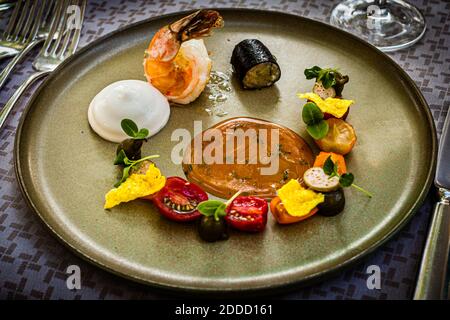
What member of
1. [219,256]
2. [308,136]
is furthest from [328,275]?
[308,136]

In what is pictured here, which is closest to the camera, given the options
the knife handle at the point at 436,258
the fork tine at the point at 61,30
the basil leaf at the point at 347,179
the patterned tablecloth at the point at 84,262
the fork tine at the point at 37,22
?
the knife handle at the point at 436,258

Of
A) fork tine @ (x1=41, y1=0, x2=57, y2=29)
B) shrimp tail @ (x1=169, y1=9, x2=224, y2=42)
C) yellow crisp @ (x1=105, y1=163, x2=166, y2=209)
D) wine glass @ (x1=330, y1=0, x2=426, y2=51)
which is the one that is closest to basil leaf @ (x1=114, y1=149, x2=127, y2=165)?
yellow crisp @ (x1=105, y1=163, x2=166, y2=209)

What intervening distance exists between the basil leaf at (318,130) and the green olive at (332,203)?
300 mm

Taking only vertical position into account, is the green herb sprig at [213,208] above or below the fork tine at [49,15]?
below

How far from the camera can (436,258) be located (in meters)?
1.72

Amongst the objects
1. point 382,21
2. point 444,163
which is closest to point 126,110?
point 444,163

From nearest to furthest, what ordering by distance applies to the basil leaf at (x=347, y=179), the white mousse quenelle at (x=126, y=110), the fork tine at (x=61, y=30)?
the basil leaf at (x=347, y=179)
the white mousse quenelle at (x=126, y=110)
the fork tine at (x=61, y=30)

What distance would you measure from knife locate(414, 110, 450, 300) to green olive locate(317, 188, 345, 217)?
11.5 inches

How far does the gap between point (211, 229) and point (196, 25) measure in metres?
0.92

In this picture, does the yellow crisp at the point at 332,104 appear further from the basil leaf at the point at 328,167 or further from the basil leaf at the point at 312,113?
the basil leaf at the point at 328,167

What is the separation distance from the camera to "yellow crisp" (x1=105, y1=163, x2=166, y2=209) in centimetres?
198

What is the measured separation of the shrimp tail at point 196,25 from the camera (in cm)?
232

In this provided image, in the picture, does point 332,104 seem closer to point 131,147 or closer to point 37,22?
point 131,147

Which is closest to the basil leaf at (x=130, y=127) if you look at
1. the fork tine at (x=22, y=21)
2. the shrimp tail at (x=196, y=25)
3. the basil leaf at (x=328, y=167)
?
the shrimp tail at (x=196, y=25)
